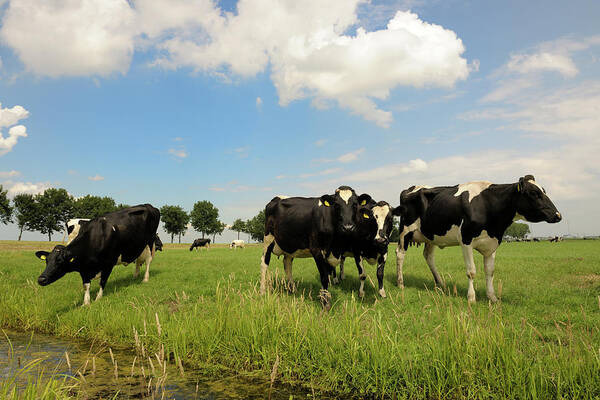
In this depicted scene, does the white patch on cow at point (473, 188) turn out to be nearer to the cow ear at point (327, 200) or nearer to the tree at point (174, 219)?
the cow ear at point (327, 200)

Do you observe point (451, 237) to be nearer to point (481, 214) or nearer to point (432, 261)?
point (481, 214)

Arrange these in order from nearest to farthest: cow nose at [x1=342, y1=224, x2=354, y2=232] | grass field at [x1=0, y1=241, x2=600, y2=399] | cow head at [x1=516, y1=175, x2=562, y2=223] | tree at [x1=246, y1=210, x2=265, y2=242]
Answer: grass field at [x1=0, y1=241, x2=600, y2=399] < cow nose at [x1=342, y1=224, x2=354, y2=232] < cow head at [x1=516, y1=175, x2=562, y2=223] < tree at [x1=246, y1=210, x2=265, y2=242]

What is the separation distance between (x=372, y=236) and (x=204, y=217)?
9527 cm

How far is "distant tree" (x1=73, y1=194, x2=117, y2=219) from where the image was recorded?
89.1 m

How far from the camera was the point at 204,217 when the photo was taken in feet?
333

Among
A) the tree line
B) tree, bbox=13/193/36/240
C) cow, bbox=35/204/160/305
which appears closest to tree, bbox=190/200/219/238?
the tree line

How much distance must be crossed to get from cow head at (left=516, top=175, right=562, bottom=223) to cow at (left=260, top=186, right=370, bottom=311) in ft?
13.1

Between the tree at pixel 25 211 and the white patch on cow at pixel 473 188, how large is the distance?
9984cm

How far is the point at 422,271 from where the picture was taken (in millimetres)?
14719

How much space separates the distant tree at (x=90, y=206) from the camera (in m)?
89.1

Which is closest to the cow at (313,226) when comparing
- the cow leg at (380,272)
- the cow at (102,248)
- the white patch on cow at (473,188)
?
the cow leg at (380,272)

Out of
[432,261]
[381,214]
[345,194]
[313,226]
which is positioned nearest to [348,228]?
[345,194]

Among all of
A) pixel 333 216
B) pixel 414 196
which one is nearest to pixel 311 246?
pixel 333 216

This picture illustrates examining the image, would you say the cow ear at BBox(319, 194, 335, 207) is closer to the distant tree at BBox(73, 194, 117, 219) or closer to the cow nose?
the cow nose
